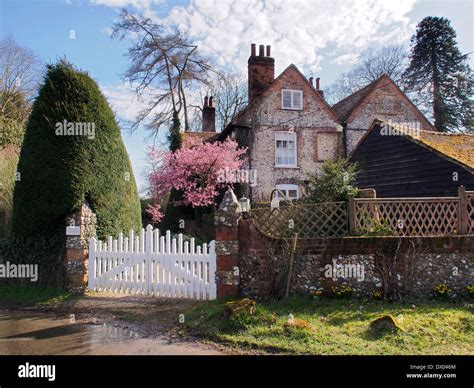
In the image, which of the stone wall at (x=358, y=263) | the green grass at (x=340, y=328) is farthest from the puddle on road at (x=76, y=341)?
the stone wall at (x=358, y=263)

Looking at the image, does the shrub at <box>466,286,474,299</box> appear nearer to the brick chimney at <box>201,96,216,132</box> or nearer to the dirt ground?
the dirt ground

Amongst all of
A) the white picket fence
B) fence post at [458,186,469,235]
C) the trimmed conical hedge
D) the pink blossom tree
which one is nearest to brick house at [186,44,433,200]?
the pink blossom tree

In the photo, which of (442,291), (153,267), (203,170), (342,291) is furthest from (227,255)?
(203,170)

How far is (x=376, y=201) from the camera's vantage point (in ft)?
29.8

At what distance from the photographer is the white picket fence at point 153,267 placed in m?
8.95

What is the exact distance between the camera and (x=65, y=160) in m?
10.5

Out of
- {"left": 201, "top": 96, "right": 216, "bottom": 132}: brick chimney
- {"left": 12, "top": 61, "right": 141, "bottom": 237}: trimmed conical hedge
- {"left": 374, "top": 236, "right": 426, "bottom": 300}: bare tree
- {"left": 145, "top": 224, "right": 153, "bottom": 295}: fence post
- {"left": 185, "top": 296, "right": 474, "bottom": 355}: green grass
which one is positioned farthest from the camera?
{"left": 201, "top": 96, "right": 216, "bottom": 132}: brick chimney

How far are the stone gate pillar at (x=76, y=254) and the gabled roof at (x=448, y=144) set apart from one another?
37.4 feet

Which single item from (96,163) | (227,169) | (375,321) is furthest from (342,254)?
(227,169)

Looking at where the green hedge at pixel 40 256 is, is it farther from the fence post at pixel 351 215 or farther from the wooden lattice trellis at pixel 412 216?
the wooden lattice trellis at pixel 412 216

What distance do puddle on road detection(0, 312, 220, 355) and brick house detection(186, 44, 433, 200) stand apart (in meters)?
15.8

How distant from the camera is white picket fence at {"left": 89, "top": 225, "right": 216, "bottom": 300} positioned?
895cm

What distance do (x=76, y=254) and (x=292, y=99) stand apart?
55.5 ft

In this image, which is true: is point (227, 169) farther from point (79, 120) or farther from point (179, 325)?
point (179, 325)
